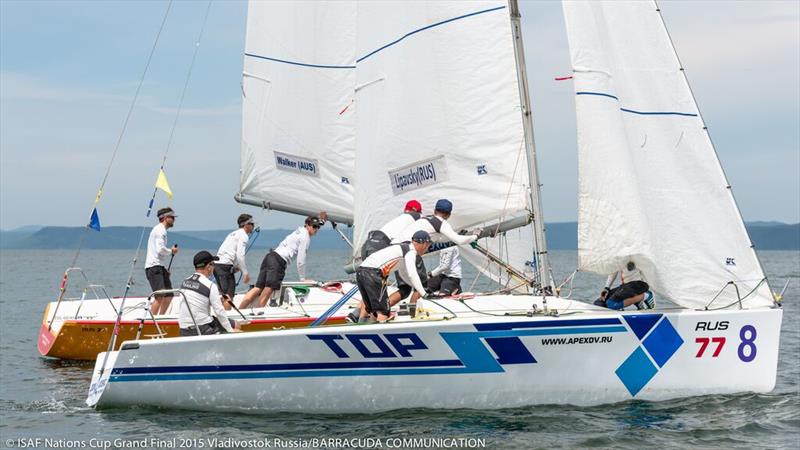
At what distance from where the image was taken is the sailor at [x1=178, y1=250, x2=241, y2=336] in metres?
11.4

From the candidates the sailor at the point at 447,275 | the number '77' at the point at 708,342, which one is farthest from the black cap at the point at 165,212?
the number '77' at the point at 708,342

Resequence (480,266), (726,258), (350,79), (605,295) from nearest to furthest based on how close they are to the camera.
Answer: (726,258)
(605,295)
(480,266)
(350,79)

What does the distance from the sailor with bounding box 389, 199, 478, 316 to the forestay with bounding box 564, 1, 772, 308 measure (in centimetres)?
161

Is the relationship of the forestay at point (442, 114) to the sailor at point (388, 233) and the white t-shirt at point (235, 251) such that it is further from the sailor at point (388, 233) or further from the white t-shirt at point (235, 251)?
the white t-shirt at point (235, 251)

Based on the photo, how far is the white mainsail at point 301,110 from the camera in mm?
17734

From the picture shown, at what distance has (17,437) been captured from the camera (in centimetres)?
1068

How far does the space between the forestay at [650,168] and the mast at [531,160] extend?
727 millimetres

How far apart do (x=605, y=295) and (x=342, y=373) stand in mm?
3626

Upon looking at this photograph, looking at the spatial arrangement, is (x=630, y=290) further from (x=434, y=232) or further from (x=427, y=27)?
(x=427, y=27)

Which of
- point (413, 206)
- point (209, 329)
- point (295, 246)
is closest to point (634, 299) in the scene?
point (413, 206)

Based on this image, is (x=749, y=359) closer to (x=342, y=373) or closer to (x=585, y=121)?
(x=585, y=121)

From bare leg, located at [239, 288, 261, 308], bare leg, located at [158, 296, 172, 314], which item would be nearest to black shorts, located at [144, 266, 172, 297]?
bare leg, located at [158, 296, 172, 314]

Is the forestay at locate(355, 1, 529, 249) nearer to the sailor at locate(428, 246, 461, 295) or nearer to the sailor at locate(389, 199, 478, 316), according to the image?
the sailor at locate(389, 199, 478, 316)

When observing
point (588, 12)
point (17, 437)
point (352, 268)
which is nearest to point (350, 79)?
point (352, 268)
